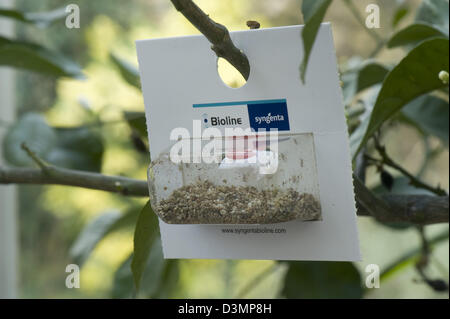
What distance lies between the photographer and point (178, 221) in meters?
0.32

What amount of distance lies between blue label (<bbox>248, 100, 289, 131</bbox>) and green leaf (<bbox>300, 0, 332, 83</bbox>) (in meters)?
0.07

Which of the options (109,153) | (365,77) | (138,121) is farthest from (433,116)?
(109,153)

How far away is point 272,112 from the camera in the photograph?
30 cm

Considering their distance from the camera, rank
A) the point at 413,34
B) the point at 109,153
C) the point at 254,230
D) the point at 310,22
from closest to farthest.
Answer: the point at 310,22
the point at 254,230
the point at 413,34
the point at 109,153

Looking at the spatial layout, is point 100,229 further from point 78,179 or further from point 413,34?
point 413,34

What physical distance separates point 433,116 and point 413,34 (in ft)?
0.28

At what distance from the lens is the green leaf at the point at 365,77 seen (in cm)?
51

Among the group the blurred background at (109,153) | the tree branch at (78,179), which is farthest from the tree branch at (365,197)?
the blurred background at (109,153)

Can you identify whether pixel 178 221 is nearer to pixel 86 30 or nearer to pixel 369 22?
pixel 369 22

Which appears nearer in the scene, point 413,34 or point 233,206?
point 233,206

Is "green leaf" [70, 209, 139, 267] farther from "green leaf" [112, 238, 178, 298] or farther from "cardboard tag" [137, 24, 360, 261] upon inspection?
"cardboard tag" [137, 24, 360, 261]

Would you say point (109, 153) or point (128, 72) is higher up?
point (109, 153)

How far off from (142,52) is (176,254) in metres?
0.13

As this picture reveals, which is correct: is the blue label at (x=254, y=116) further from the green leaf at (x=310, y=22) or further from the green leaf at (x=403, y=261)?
the green leaf at (x=403, y=261)
